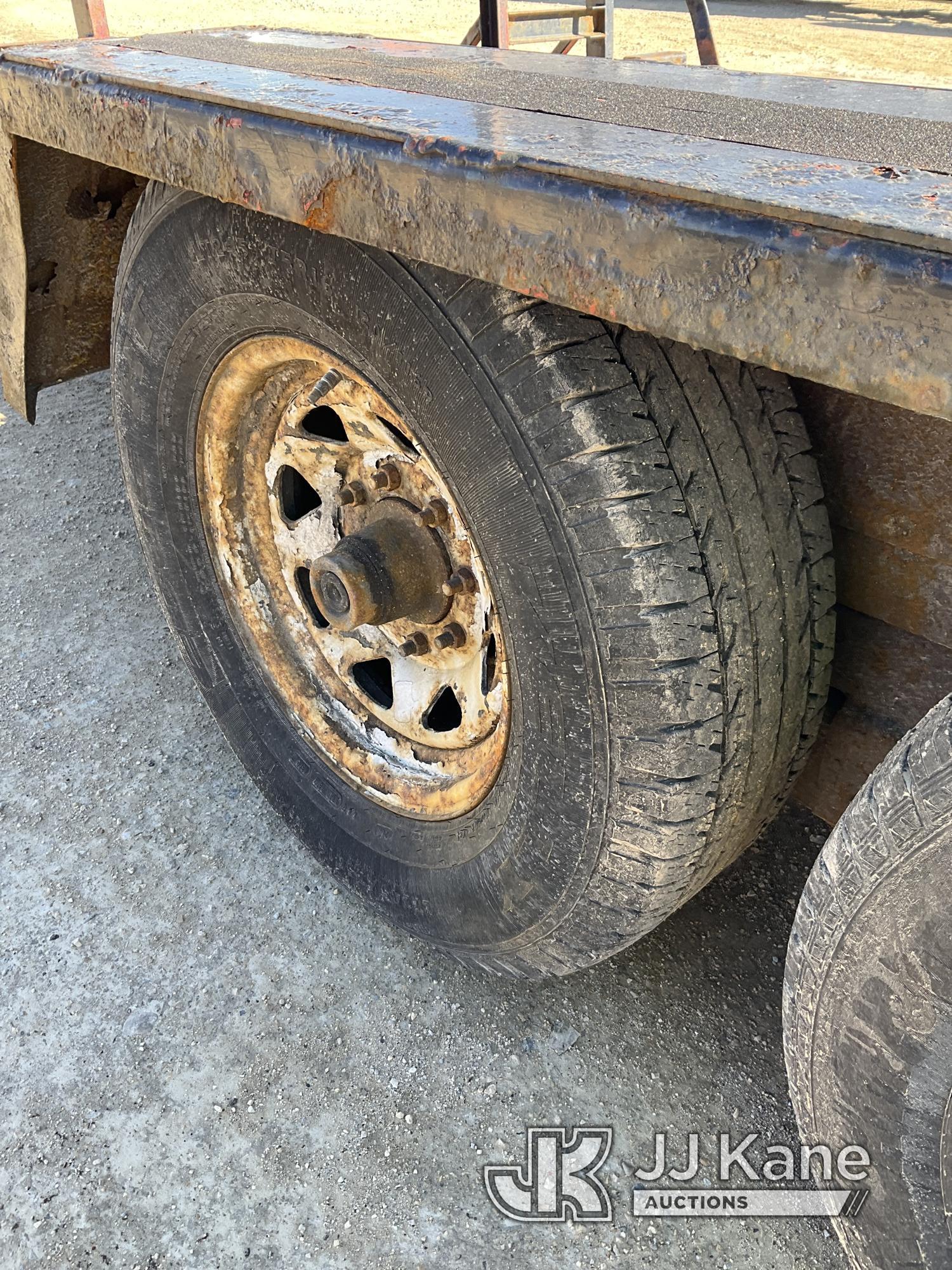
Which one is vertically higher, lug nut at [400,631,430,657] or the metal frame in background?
the metal frame in background

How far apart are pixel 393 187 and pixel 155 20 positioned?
824 cm

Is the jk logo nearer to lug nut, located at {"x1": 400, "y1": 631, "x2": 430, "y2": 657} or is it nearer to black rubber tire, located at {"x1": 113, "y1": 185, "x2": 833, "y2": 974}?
black rubber tire, located at {"x1": 113, "y1": 185, "x2": 833, "y2": 974}

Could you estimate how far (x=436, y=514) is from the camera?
1.65m

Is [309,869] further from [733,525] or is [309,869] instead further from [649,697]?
[733,525]

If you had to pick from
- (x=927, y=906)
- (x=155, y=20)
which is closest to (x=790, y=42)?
(x=155, y=20)

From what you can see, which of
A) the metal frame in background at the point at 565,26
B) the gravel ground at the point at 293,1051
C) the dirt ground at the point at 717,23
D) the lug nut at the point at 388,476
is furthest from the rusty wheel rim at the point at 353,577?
the dirt ground at the point at 717,23

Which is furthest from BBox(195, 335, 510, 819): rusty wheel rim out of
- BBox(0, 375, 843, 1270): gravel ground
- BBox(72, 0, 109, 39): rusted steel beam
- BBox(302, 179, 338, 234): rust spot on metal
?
BBox(72, 0, 109, 39): rusted steel beam

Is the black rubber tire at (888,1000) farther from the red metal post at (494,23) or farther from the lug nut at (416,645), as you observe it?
the red metal post at (494,23)

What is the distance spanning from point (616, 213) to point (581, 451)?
310 millimetres

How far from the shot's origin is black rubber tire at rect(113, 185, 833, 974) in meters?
1.17

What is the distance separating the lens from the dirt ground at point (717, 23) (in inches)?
310

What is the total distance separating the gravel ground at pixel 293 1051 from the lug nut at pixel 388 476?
0.89 metres

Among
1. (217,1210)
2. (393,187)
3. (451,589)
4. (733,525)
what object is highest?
(393,187)

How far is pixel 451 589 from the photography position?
1.66 metres
